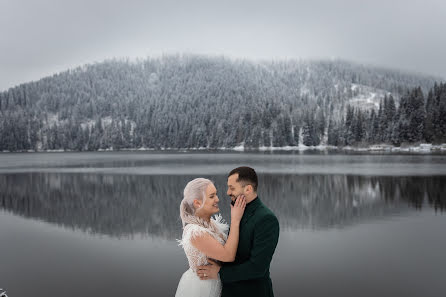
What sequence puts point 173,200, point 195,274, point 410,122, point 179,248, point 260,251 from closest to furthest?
point 260,251 → point 195,274 → point 179,248 → point 173,200 → point 410,122

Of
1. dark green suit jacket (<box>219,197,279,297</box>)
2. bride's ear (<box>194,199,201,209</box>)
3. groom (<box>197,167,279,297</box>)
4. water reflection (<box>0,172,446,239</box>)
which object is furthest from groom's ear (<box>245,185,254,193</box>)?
water reflection (<box>0,172,446,239</box>)

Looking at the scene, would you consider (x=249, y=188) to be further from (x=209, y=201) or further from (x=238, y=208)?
(x=209, y=201)

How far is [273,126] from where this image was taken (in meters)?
159

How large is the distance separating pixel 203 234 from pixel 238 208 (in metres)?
0.40

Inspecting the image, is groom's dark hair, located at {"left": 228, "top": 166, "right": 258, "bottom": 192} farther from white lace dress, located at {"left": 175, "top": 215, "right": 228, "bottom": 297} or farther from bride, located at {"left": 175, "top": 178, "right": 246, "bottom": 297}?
white lace dress, located at {"left": 175, "top": 215, "right": 228, "bottom": 297}

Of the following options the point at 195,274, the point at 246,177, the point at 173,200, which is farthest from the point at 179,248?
the point at 173,200

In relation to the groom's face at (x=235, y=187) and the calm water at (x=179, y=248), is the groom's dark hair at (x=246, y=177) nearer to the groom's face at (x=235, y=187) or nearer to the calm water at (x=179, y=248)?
the groom's face at (x=235, y=187)

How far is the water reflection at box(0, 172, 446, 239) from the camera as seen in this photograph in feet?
62.6

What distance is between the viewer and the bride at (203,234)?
3502 mm

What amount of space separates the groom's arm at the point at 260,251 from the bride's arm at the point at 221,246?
0.17 meters

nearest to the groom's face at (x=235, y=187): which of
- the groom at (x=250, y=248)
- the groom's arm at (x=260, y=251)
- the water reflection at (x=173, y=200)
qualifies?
the groom at (x=250, y=248)

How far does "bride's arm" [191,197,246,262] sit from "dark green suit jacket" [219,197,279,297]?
0.11m

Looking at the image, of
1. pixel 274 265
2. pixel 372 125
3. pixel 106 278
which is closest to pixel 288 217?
pixel 274 265

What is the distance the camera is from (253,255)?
3486 millimetres
